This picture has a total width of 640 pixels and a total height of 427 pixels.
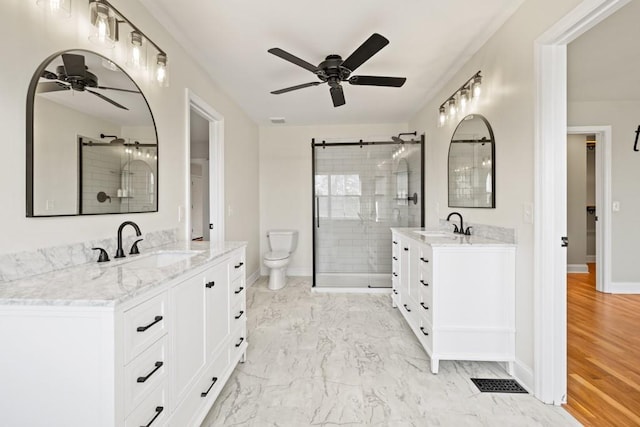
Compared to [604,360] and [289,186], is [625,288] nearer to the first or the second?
[604,360]

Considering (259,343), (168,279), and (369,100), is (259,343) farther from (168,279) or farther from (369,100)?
(369,100)

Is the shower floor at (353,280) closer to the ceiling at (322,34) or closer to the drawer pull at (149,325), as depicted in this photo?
the ceiling at (322,34)

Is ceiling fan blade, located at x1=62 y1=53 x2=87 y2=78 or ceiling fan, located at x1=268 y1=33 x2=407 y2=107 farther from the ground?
ceiling fan, located at x1=268 y1=33 x2=407 y2=107

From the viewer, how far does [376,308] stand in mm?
3443

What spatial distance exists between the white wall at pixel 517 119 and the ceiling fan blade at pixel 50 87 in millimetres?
2513

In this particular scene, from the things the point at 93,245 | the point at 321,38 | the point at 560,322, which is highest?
the point at 321,38

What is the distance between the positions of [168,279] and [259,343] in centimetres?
158

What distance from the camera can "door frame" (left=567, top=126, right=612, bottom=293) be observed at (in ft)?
12.8

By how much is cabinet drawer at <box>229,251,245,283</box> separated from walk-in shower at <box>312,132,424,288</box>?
2.13 m

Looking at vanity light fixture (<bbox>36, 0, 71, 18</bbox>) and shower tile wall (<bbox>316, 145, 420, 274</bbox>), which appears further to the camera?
shower tile wall (<bbox>316, 145, 420, 274</bbox>)

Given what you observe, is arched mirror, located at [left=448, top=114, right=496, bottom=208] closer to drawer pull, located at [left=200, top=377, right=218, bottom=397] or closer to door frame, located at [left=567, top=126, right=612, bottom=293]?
door frame, located at [left=567, top=126, right=612, bottom=293]

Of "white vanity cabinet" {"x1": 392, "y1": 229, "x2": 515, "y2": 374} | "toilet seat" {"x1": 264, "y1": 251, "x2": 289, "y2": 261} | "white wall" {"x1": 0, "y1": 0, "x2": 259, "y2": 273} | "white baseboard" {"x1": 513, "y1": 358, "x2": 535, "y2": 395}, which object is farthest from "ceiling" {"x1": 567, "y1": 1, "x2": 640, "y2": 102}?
"toilet seat" {"x1": 264, "y1": 251, "x2": 289, "y2": 261}

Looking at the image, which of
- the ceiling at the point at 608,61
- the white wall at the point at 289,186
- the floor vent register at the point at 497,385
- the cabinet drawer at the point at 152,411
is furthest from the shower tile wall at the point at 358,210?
the cabinet drawer at the point at 152,411

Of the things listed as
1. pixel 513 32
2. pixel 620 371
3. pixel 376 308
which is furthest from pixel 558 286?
pixel 376 308
